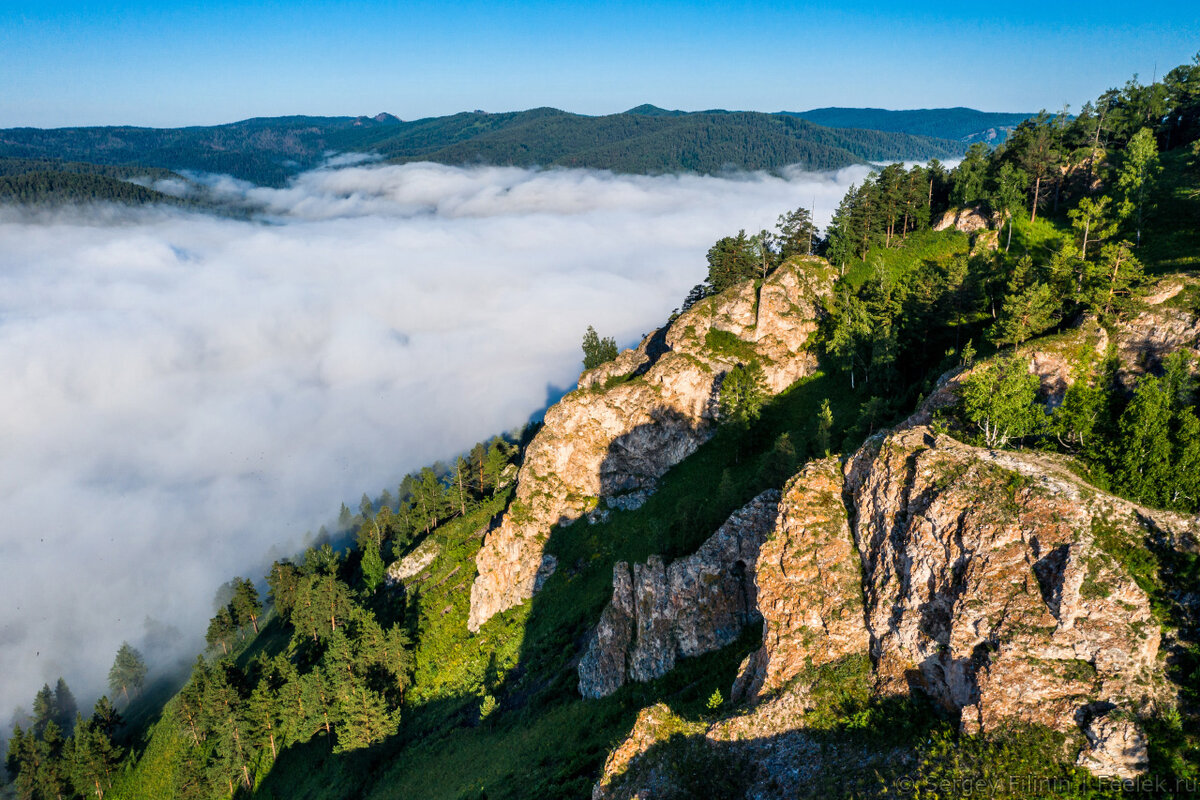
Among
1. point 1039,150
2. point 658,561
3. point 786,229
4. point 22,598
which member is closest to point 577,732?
point 658,561

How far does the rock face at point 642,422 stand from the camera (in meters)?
73.6

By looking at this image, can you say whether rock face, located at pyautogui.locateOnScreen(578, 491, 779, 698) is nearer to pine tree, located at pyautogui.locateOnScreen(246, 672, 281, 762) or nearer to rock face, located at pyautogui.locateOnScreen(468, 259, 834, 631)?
rock face, located at pyautogui.locateOnScreen(468, 259, 834, 631)

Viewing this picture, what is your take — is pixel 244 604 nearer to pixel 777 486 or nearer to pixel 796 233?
pixel 777 486

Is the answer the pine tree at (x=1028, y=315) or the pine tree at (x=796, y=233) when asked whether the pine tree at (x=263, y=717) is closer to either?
the pine tree at (x=1028, y=315)

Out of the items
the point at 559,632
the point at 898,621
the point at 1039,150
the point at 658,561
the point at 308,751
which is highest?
the point at 1039,150

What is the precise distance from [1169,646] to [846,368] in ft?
156

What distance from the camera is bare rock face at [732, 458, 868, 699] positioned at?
88.8 ft

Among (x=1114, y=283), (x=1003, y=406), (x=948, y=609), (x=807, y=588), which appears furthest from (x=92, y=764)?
(x=1114, y=283)

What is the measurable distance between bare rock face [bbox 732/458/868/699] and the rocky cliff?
7cm

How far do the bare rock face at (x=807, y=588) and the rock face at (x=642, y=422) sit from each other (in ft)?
140

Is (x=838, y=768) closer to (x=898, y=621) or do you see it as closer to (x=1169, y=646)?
(x=898, y=621)

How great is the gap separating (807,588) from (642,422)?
48540 mm

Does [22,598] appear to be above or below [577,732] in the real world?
below

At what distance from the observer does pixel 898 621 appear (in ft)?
84.0
